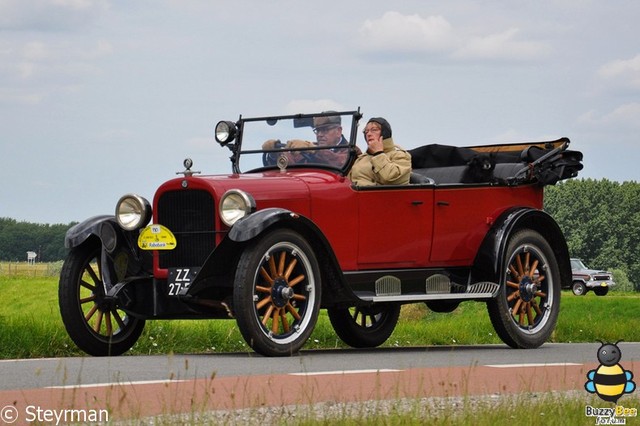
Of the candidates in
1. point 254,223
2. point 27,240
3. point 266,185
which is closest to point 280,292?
point 254,223

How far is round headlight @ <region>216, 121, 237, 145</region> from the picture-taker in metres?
13.5

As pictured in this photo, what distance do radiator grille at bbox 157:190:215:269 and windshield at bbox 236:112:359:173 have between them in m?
1.39

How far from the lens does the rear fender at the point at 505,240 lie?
13164mm

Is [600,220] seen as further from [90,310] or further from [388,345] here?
[90,310]

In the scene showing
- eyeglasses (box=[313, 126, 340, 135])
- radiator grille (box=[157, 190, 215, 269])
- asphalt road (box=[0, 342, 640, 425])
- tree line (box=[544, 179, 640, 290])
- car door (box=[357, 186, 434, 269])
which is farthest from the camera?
tree line (box=[544, 179, 640, 290])

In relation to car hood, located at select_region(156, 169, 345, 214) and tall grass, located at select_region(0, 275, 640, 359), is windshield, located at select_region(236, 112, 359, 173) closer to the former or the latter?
car hood, located at select_region(156, 169, 345, 214)

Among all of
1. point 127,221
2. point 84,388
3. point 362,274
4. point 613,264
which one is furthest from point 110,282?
point 613,264

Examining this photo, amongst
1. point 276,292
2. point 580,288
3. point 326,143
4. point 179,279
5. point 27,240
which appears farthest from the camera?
point 27,240

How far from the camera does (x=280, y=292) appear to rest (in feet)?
35.1

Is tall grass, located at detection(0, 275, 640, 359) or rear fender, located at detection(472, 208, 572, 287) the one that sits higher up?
rear fender, located at detection(472, 208, 572, 287)

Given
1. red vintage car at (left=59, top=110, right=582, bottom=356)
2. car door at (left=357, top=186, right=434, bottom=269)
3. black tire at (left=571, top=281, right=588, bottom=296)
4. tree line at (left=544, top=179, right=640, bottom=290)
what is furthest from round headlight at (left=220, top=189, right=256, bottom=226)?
tree line at (left=544, top=179, right=640, bottom=290)

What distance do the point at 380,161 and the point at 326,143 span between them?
2.16 feet

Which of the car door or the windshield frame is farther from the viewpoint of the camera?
the windshield frame

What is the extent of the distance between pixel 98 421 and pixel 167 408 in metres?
0.57
